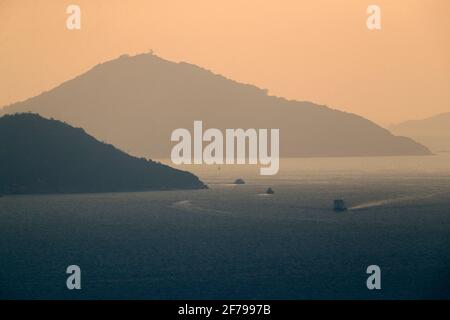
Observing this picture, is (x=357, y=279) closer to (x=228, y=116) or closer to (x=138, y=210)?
(x=138, y=210)

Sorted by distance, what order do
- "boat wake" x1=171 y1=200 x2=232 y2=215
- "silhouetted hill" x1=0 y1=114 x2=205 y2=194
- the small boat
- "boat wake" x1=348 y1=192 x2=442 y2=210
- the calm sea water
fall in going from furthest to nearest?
"silhouetted hill" x1=0 y1=114 x2=205 y2=194
"boat wake" x1=348 y1=192 x2=442 y2=210
the small boat
"boat wake" x1=171 y1=200 x2=232 y2=215
the calm sea water

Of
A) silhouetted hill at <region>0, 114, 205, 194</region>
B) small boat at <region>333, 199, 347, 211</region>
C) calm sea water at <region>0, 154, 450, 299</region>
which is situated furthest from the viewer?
silhouetted hill at <region>0, 114, 205, 194</region>

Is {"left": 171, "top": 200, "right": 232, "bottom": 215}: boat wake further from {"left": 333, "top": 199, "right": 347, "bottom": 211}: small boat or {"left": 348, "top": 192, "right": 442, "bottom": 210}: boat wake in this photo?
{"left": 348, "top": 192, "right": 442, "bottom": 210}: boat wake

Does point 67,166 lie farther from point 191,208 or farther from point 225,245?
point 225,245

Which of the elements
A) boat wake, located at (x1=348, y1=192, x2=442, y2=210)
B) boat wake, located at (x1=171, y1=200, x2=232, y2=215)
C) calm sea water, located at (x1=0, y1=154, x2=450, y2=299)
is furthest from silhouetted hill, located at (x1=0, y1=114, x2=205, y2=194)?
boat wake, located at (x1=348, y1=192, x2=442, y2=210)

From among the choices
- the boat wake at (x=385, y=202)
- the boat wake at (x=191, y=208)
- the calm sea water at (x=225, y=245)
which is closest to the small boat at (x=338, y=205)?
the calm sea water at (x=225, y=245)

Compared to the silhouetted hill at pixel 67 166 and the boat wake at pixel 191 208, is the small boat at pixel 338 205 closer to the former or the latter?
the boat wake at pixel 191 208

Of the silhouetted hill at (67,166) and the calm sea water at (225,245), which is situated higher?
the silhouetted hill at (67,166)
